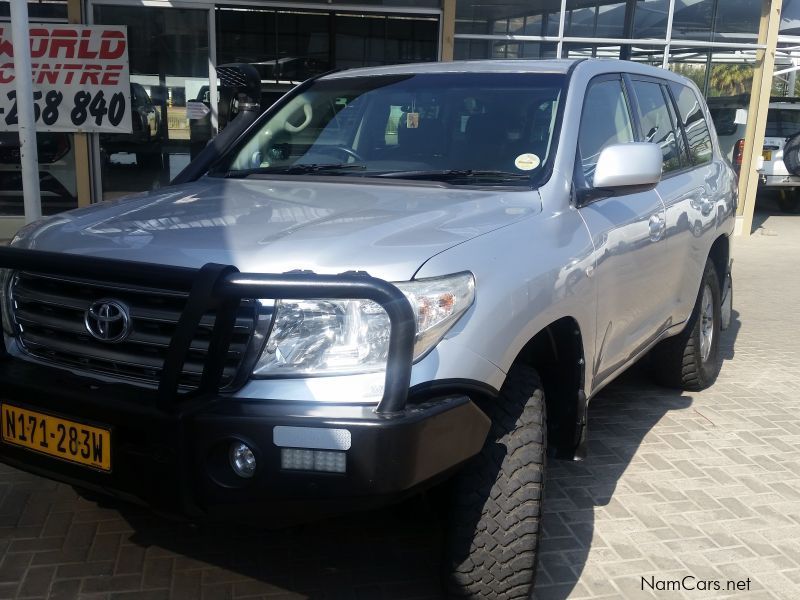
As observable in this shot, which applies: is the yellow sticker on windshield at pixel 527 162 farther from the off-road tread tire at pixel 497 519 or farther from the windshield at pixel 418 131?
the off-road tread tire at pixel 497 519

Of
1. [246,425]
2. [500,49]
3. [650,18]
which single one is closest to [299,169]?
[246,425]

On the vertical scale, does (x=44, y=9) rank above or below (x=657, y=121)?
above

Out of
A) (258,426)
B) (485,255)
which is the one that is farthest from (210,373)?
(485,255)

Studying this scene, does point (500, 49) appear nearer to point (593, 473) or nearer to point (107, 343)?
point (593, 473)

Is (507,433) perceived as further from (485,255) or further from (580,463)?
(580,463)

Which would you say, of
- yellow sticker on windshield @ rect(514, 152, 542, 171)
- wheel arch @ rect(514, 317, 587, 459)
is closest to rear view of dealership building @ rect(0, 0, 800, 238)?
yellow sticker on windshield @ rect(514, 152, 542, 171)

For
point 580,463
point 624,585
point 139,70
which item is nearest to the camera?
point 624,585

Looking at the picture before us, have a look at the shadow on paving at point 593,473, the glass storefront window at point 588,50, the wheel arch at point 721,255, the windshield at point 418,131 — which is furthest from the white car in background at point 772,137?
the windshield at point 418,131

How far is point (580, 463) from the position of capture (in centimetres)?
387

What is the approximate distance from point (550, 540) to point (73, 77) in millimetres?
8203

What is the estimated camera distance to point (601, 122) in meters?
3.53

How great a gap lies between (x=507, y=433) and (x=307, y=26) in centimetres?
867

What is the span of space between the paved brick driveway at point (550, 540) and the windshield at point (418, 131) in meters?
1.40

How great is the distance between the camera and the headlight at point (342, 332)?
219 cm
